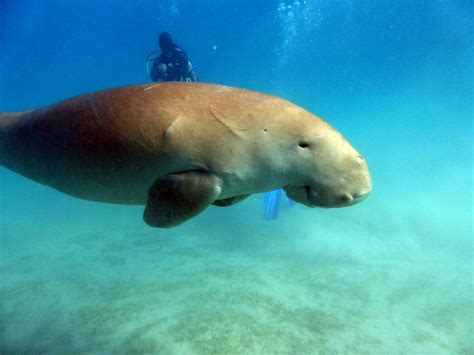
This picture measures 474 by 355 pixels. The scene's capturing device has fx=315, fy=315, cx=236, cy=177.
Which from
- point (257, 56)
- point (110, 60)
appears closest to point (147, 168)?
point (257, 56)

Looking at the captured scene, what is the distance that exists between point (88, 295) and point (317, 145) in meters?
4.96

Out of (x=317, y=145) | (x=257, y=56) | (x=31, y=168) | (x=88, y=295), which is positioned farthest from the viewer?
(x=257, y=56)

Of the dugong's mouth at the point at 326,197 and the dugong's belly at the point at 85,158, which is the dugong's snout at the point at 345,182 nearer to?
the dugong's mouth at the point at 326,197

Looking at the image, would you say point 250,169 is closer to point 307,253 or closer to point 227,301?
point 227,301

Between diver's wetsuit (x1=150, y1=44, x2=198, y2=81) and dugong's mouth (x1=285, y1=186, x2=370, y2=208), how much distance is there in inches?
337

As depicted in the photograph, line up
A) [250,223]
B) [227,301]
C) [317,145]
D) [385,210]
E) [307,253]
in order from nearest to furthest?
1. [317,145]
2. [227,301]
3. [307,253]
4. [250,223]
5. [385,210]

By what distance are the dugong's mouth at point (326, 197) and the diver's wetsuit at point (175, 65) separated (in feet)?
28.1

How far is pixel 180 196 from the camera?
1.63 m

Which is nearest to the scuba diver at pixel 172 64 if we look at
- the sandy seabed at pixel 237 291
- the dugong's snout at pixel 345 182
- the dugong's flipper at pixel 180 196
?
the sandy seabed at pixel 237 291

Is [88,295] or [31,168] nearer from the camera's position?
[31,168]

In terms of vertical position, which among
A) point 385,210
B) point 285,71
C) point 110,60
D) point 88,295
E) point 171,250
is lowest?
point 88,295

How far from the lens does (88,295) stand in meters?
5.12

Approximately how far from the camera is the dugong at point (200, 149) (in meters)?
1.63

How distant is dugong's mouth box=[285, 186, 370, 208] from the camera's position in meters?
1.60
